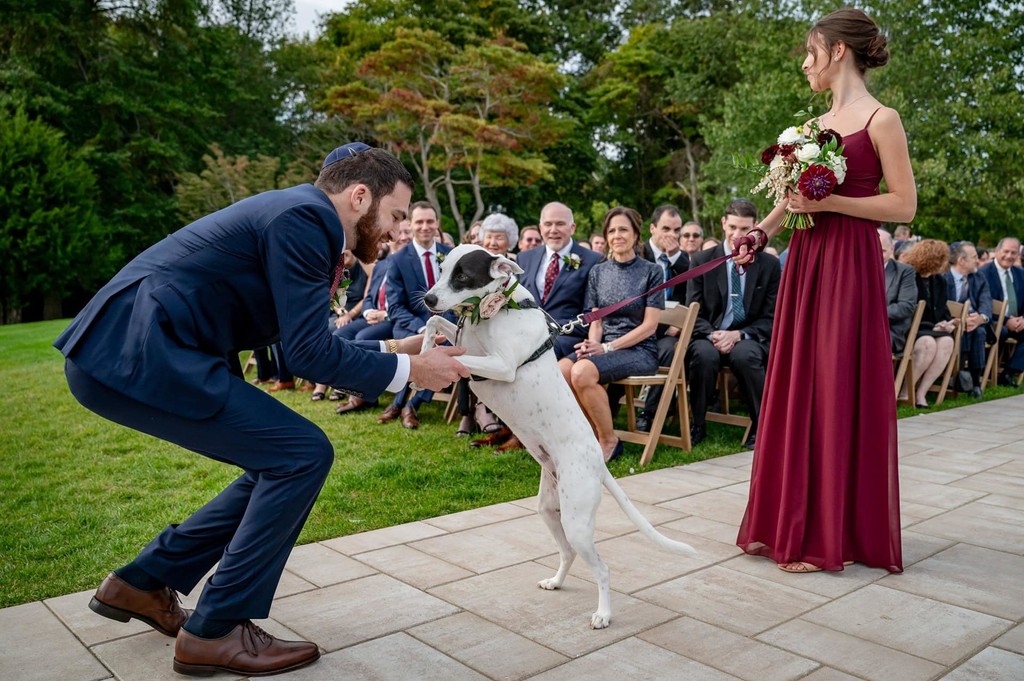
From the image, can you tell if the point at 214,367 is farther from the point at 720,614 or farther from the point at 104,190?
the point at 104,190

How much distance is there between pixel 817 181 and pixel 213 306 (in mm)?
2902

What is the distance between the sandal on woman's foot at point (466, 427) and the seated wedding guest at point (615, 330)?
1.40m

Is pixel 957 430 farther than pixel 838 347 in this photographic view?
Yes

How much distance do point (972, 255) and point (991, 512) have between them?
738 centimetres

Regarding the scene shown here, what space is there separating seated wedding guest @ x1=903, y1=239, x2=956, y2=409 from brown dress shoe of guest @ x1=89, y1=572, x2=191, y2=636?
9.41 m

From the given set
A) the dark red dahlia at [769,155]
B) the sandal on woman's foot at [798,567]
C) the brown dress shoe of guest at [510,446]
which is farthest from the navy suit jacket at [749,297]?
the sandal on woman's foot at [798,567]

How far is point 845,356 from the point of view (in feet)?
13.9

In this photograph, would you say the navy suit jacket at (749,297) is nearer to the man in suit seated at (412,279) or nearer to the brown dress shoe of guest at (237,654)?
the man in suit seated at (412,279)

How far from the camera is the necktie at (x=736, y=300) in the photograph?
766cm

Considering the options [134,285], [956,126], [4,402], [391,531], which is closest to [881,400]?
[391,531]

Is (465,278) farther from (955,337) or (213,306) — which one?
(955,337)

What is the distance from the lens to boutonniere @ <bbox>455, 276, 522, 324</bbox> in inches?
136

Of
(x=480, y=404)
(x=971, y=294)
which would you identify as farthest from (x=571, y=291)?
(x=971, y=294)

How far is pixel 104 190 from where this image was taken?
29.4 meters
